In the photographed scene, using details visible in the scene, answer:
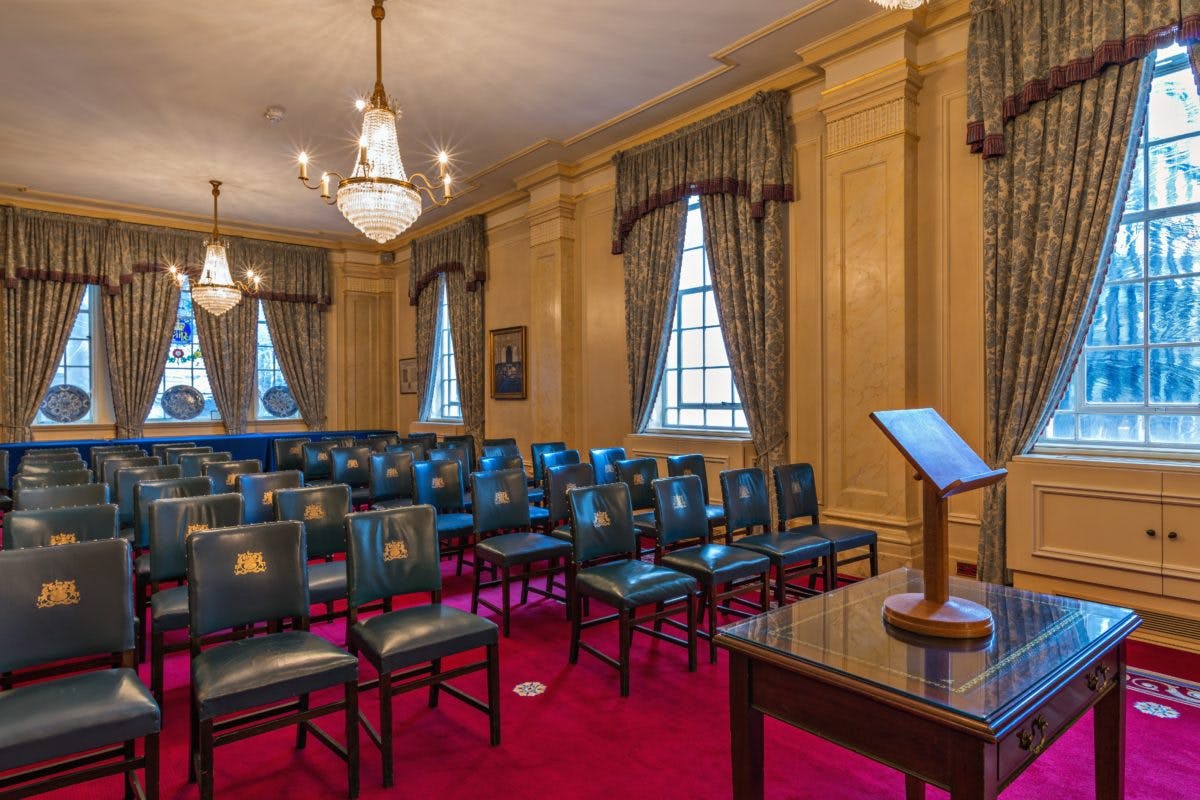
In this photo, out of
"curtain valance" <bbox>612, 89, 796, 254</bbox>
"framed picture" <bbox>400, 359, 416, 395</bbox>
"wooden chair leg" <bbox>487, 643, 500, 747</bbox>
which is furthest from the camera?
"framed picture" <bbox>400, 359, 416, 395</bbox>

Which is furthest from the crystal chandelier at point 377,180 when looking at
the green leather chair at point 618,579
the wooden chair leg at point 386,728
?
the wooden chair leg at point 386,728

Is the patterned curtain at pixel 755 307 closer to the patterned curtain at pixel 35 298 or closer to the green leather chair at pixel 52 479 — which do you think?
the green leather chair at pixel 52 479

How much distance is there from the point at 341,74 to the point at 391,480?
310cm

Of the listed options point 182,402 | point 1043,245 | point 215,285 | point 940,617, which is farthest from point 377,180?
point 182,402

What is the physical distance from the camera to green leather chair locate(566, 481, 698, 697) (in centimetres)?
313

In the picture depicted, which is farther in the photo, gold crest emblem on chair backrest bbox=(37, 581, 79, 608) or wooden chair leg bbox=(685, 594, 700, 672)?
wooden chair leg bbox=(685, 594, 700, 672)

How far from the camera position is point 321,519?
3.50 meters

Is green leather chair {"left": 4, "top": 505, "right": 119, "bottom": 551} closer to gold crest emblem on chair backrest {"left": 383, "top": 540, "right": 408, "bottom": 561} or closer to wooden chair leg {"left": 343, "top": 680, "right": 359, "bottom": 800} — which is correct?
gold crest emblem on chair backrest {"left": 383, "top": 540, "right": 408, "bottom": 561}

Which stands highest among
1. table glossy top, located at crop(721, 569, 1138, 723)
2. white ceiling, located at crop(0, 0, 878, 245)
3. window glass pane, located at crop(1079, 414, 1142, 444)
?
white ceiling, located at crop(0, 0, 878, 245)

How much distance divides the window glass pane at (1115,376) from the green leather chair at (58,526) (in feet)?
16.8

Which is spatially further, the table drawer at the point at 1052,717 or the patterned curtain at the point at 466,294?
the patterned curtain at the point at 466,294

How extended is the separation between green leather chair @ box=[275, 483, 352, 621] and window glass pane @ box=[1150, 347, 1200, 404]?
4.33 metres

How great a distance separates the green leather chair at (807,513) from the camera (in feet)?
13.5

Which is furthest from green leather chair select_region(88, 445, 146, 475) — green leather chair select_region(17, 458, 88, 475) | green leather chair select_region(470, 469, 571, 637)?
green leather chair select_region(470, 469, 571, 637)
